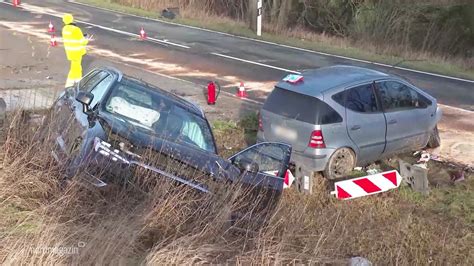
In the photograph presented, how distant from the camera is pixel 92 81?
7516mm

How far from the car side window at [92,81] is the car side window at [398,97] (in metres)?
4.44

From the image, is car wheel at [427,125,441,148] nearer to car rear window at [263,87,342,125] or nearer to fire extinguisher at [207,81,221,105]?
car rear window at [263,87,342,125]

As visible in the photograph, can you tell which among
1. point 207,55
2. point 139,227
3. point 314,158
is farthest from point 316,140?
point 207,55

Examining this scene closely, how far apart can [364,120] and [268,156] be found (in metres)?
3.32

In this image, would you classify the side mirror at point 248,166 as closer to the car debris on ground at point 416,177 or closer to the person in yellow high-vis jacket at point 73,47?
the car debris on ground at point 416,177

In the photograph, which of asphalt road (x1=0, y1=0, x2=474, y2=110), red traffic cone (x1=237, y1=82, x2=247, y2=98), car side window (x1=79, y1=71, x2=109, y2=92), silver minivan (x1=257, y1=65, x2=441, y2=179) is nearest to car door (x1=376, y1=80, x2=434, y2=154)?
silver minivan (x1=257, y1=65, x2=441, y2=179)

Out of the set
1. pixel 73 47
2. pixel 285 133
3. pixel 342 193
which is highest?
pixel 73 47

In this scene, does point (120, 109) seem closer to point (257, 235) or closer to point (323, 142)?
point (257, 235)

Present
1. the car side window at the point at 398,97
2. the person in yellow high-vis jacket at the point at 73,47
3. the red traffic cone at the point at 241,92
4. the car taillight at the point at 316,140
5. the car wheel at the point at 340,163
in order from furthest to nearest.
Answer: the red traffic cone at the point at 241,92 < the person in yellow high-vis jacket at the point at 73,47 < the car side window at the point at 398,97 < the car wheel at the point at 340,163 < the car taillight at the point at 316,140

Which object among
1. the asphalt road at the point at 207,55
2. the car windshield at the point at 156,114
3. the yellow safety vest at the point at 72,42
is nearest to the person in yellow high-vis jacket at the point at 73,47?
the yellow safety vest at the point at 72,42

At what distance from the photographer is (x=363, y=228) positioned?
674 cm

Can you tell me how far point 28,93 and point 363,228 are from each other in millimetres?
8436

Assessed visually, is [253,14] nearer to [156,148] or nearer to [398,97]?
[398,97]

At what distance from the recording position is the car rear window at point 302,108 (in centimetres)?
924
